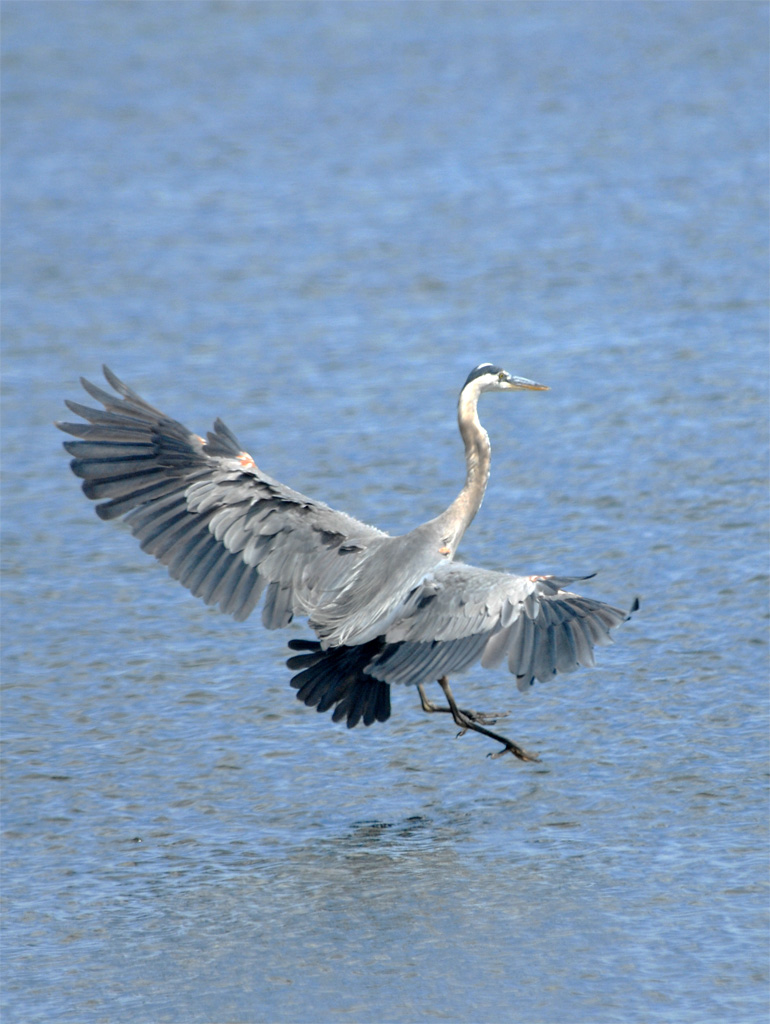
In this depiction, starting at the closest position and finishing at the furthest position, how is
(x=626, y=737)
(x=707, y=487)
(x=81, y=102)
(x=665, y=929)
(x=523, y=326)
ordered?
(x=665, y=929) → (x=626, y=737) → (x=707, y=487) → (x=523, y=326) → (x=81, y=102)

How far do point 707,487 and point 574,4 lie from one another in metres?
15.2

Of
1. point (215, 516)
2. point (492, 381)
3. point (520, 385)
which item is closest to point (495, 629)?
point (215, 516)

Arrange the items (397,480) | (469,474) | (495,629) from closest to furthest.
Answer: (495,629)
(469,474)
(397,480)

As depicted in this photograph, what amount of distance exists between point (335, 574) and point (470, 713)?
0.98 meters

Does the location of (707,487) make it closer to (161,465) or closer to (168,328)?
(161,465)

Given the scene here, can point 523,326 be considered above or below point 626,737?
above

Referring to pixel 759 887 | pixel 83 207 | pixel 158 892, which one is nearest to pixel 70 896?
pixel 158 892

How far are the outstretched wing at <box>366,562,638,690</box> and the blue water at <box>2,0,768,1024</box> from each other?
0.78m

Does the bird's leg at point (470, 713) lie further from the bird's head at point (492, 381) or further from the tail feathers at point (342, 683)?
the bird's head at point (492, 381)

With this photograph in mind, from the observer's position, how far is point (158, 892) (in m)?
7.29

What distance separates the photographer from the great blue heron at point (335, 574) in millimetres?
7504

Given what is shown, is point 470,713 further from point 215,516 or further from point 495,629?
point 215,516

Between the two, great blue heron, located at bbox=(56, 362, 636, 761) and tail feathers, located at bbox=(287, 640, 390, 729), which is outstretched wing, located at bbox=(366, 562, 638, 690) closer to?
great blue heron, located at bbox=(56, 362, 636, 761)

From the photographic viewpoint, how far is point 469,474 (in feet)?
29.5
